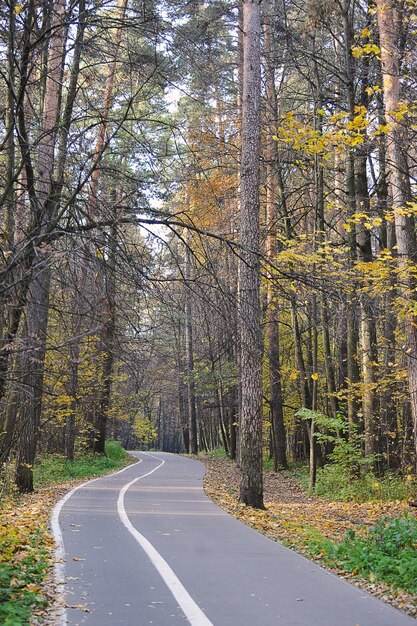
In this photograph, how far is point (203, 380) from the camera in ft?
95.7

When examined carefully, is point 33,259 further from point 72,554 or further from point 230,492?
point 230,492

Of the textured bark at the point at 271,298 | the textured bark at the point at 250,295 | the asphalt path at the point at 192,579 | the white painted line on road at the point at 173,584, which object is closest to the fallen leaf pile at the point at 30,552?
the asphalt path at the point at 192,579

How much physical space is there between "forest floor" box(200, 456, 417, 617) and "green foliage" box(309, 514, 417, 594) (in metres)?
0.09

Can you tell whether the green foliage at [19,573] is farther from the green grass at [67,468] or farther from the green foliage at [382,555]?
the green grass at [67,468]

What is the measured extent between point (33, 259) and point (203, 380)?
23298mm

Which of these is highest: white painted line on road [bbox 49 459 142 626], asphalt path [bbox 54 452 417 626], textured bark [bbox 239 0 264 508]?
textured bark [bbox 239 0 264 508]

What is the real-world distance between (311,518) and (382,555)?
5.23m

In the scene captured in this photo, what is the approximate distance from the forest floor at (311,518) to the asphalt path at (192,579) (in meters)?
0.40

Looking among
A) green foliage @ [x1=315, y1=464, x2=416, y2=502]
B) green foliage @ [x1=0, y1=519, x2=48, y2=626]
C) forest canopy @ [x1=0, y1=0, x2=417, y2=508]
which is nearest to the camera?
green foliage @ [x1=0, y1=519, x2=48, y2=626]

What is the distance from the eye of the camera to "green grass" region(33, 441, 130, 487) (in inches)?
817

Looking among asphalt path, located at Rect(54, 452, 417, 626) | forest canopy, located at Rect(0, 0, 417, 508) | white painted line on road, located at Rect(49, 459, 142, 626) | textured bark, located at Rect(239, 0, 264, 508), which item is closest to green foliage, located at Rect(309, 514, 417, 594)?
asphalt path, located at Rect(54, 452, 417, 626)

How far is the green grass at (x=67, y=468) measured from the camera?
68.0 feet

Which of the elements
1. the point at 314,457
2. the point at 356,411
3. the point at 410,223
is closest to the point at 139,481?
the point at 314,457

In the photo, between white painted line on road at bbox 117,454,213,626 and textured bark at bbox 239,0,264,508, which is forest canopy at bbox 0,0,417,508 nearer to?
textured bark at bbox 239,0,264,508
